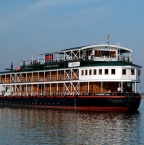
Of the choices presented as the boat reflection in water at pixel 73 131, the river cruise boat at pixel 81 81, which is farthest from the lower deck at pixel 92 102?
the boat reflection in water at pixel 73 131

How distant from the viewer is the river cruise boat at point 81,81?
45.8 meters

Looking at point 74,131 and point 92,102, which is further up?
point 92,102

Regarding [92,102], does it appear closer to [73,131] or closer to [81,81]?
[81,81]

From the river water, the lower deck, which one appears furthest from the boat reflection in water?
the lower deck

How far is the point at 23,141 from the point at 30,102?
31.0 m

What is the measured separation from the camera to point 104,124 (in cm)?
3362

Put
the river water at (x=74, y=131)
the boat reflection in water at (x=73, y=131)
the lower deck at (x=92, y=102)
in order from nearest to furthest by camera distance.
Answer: the river water at (x=74, y=131) → the boat reflection in water at (x=73, y=131) → the lower deck at (x=92, y=102)

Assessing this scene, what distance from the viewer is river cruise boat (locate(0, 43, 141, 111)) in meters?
45.8

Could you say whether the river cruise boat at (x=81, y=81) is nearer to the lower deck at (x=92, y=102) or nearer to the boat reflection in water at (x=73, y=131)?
the lower deck at (x=92, y=102)

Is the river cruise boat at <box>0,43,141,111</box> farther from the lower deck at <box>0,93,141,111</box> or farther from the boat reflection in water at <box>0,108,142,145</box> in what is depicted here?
the boat reflection in water at <box>0,108,142,145</box>

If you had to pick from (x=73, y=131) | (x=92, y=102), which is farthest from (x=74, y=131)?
(x=92, y=102)

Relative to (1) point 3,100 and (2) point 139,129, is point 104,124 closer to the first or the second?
(2) point 139,129

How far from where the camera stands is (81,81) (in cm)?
4928

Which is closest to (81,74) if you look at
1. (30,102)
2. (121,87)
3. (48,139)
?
(121,87)
